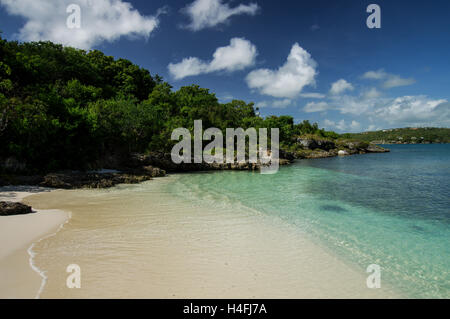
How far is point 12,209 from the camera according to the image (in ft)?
29.7

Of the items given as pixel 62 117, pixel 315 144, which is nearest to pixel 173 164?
pixel 62 117

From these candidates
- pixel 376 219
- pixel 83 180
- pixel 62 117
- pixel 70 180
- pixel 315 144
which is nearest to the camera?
pixel 376 219

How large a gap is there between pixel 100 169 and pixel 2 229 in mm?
14868

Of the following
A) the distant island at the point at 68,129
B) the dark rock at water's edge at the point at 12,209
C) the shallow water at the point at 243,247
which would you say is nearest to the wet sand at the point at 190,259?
the shallow water at the point at 243,247

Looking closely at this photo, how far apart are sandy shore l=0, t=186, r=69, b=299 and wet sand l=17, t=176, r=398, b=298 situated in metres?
0.28

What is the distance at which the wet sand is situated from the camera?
16.3ft

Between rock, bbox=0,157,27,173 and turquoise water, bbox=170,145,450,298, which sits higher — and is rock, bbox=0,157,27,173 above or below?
above

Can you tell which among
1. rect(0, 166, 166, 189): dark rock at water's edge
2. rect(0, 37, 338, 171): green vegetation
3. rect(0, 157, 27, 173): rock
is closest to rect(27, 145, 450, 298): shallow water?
rect(0, 166, 166, 189): dark rock at water's edge

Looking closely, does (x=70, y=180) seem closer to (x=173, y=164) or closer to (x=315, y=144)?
(x=173, y=164)

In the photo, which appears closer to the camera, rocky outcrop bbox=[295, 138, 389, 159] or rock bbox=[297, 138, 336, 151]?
rocky outcrop bbox=[295, 138, 389, 159]

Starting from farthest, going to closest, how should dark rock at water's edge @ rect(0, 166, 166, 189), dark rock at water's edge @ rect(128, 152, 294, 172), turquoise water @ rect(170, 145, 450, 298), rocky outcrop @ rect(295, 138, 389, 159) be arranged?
rocky outcrop @ rect(295, 138, 389, 159) < dark rock at water's edge @ rect(128, 152, 294, 172) < dark rock at water's edge @ rect(0, 166, 166, 189) < turquoise water @ rect(170, 145, 450, 298)

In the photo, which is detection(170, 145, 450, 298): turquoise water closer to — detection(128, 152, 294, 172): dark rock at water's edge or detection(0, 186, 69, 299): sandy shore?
detection(0, 186, 69, 299): sandy shore

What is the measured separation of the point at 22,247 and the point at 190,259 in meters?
4.66
